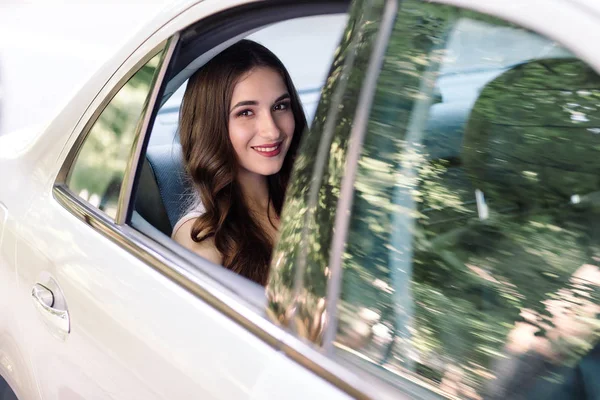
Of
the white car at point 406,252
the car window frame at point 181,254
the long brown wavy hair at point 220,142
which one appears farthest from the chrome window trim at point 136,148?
the long brown wavy hair at point 220,142

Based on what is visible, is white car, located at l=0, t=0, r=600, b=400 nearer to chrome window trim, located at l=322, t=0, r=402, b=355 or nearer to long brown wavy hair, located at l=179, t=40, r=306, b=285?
chrome window trim, located at l=322, t=0, r=402, b=355

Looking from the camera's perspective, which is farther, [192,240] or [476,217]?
[192,240]

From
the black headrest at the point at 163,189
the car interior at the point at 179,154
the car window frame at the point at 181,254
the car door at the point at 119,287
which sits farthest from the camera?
the black headrest at the point at 163,189

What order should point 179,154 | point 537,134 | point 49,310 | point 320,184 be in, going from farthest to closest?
point 179,154 → point 49,310 → point 320,184 → point 537,134

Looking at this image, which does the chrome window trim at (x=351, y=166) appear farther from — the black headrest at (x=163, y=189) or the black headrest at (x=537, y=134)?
the black headrest at (x=163, y=189)

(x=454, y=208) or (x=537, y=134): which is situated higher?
(x=537, y=134)

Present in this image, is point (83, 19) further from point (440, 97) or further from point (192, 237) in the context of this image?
point (440, 97)

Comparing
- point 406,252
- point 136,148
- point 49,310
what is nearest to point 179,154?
point 136,148

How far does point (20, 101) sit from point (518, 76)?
267 inches

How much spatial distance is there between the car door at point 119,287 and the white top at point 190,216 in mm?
415

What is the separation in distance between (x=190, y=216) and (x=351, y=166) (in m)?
1.29

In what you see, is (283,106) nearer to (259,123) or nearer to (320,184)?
(259,123)

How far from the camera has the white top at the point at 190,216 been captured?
8.18 ft

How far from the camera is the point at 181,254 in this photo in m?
1.76
